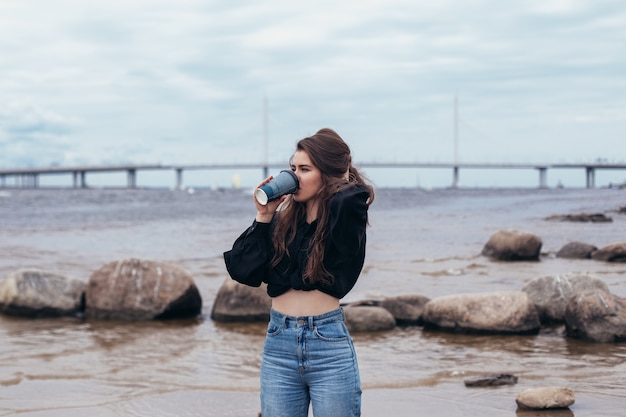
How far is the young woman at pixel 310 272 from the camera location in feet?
9.88

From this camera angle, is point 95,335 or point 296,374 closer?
point 296,374

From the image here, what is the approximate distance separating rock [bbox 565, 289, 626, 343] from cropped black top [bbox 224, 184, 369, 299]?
6.09 metres

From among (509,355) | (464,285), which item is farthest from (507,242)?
(509,355)

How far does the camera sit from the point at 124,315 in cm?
1028

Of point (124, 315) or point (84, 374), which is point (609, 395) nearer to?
point (84, 374)

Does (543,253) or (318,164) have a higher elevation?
(318,164)

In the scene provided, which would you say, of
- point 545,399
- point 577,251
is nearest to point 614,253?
point 577,251

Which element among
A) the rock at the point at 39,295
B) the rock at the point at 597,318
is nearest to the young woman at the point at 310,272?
the rock at the point at 597,318

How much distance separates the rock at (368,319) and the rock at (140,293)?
7.48 ft

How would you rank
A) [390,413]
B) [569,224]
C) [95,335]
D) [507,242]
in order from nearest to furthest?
1. [390,413]
2. [95,335]
3. [507,242]
4. [569,224]

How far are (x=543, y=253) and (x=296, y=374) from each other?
16505 mm

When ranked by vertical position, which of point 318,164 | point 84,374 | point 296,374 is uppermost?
point 318,164

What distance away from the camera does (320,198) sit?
3100 millimetres

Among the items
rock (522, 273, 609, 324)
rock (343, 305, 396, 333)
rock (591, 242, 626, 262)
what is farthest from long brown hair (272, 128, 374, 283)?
rock (591, 242, 626, 262)
